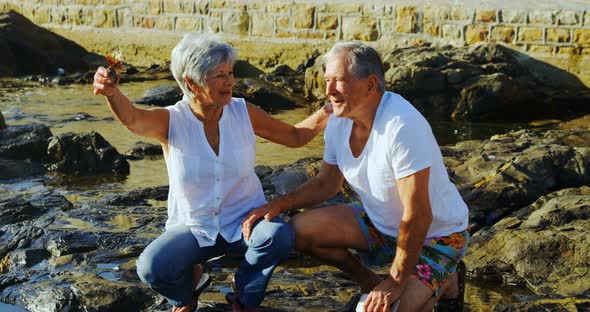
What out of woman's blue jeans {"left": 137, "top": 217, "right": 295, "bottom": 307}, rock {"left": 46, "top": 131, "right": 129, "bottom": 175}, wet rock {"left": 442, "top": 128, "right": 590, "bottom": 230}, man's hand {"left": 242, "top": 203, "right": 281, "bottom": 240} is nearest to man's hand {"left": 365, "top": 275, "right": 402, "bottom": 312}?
woman's blue jeans {"left": 137, "top": 217, "right": 295, "bottom": 307}

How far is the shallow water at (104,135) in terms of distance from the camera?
556 cm

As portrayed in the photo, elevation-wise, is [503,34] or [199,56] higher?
[199,56]

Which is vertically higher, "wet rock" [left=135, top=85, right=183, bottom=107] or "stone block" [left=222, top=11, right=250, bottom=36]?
"stone block" [left=222, top=11, right=250, bottom=36]

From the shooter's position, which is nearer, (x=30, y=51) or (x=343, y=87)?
(x=343, y=87)

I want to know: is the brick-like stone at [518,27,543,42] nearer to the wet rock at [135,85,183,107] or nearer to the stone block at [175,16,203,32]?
the wet rock at [135,85,183,107]

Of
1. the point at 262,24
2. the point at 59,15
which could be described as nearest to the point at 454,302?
the point at 262,24

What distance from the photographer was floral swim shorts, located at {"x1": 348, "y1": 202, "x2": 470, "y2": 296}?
3668mm

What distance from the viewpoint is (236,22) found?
513 inches

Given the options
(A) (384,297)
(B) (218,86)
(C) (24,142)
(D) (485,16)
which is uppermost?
(B) (218,86)

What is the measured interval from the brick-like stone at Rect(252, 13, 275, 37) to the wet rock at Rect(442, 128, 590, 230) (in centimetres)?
652

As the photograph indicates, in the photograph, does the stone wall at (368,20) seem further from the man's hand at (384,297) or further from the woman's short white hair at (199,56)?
the man's hand at (384,297)

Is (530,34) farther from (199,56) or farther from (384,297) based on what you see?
(384,297)

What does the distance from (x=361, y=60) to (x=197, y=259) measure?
43.2 inches

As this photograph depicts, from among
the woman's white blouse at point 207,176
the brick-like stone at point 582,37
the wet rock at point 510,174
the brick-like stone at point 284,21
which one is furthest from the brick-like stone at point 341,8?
the woman's white blouse at point 207,176
